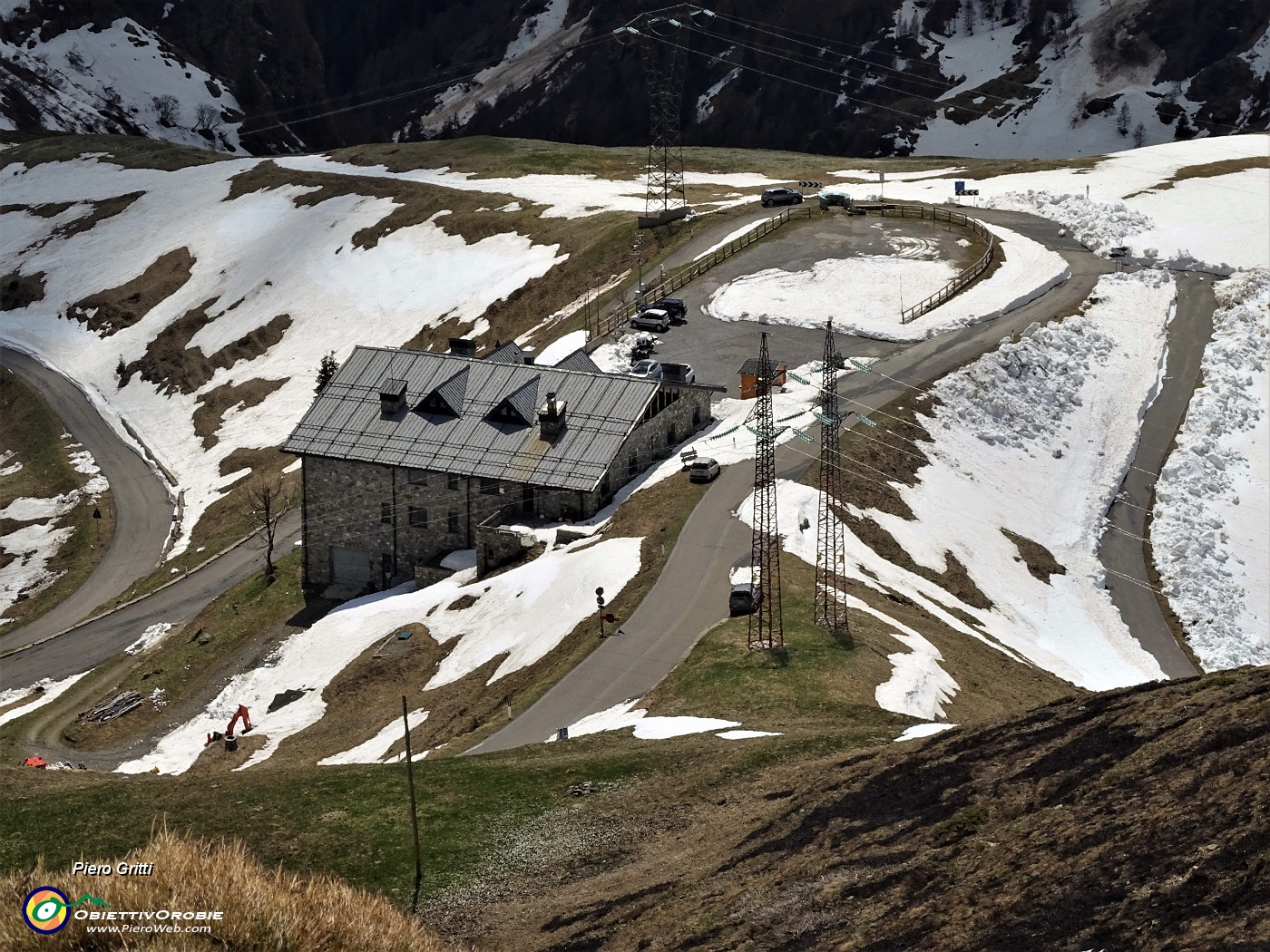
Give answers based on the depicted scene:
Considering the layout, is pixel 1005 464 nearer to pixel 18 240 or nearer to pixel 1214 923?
pixel 1214 923

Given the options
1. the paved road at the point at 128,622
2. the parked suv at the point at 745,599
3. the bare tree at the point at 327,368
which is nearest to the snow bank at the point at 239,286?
the bare tree at the point at 327,368

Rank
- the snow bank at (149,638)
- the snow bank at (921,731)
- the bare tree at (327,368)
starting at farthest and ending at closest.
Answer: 1. the bare tree at (327,368)
2. the snow bank at (149,638)
3. the snow bank at (921,731)

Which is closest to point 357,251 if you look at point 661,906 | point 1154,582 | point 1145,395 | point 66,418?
point 66,418

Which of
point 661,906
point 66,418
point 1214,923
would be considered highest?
point 1214,923

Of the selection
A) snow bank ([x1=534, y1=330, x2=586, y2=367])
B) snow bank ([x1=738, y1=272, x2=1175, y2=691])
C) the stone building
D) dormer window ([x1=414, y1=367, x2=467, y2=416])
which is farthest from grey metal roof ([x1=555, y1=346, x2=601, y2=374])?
snow bank ([x1=738, y1=272, x2=1175, y2=691])

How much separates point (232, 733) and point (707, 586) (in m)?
22.3

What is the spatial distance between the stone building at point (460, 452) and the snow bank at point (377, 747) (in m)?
17.5

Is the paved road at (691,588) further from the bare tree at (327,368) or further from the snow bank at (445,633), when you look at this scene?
the bare tree at (327,368)

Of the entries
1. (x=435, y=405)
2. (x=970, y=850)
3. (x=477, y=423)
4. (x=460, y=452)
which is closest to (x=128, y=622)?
(x=435, y=405)

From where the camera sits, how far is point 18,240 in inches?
6791

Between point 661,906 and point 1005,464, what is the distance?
64246 mm

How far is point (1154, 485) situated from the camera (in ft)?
292

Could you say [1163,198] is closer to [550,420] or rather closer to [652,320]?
[652,320]

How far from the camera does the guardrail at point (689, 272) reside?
10700 centimetres
